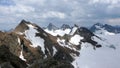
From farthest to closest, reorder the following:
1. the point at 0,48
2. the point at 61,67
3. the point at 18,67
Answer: the point at 0,48 < the point at 18,67 < the point at 61,67

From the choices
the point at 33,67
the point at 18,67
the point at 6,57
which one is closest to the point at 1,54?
the point at 6,57

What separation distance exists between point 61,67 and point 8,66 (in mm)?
8200

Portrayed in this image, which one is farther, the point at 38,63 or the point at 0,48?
the point at 0,48

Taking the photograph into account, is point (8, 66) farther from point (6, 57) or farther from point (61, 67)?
point (6, 57)

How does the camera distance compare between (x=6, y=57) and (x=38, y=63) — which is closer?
(x=38, y=63)

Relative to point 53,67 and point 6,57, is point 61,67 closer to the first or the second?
point 53,67

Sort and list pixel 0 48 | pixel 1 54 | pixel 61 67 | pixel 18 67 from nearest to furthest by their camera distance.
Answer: pixel 61 67 < pixel 18 67 < pixel 1 54 < pixel 0 48

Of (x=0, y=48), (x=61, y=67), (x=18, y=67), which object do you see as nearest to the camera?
(x=61, y=67)

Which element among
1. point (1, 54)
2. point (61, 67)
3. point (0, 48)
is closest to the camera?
point (61, 67)

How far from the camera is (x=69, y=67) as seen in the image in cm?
5300

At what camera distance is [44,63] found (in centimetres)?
5503

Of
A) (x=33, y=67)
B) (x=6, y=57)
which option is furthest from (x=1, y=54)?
(x=33, y=67)

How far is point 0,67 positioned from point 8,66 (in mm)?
1218

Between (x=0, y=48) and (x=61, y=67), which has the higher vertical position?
(x=61, y=67)
